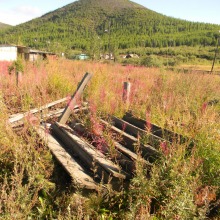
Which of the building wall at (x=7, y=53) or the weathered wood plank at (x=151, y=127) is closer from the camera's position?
the weathered wood plank at (x=151, y=127)

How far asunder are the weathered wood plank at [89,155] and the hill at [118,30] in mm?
96822

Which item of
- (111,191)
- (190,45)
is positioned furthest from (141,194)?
(190,45)

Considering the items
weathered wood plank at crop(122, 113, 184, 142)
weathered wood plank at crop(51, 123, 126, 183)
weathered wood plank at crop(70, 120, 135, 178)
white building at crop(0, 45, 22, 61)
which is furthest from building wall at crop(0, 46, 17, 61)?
weathered wood plank at crop(70, 120, 135, 178)

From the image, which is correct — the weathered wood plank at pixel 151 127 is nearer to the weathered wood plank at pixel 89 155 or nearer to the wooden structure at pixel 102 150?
the wooden structure at pixel 102 150

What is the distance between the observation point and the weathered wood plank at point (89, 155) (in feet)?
10.0

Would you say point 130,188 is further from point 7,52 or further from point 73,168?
point 7,52

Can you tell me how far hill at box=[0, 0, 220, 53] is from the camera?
111 m

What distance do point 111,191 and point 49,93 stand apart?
17.9 ft

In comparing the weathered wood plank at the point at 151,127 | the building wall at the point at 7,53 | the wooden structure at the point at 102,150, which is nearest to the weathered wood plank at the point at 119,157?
the wooden structure at the point at 102,150

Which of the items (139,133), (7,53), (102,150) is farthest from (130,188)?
(7,53)

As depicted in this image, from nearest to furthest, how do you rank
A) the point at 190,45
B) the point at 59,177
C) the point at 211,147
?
1. the point at 211,147
2. the point at 59,177
3. the point at 190,45

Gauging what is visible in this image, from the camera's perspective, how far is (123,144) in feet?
13.6

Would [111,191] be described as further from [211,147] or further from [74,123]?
[74,123]

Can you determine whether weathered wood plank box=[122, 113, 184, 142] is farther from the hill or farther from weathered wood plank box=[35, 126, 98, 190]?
the hill
